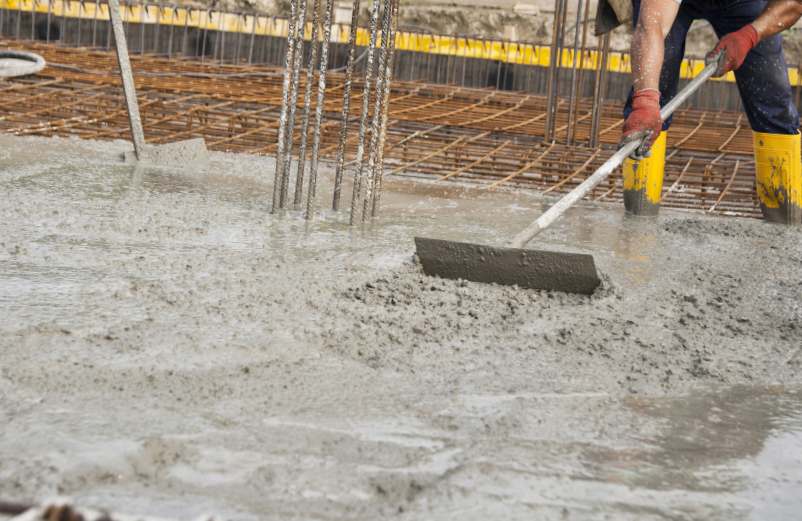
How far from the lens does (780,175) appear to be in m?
4.69

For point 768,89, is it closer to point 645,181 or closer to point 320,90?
point 645,181

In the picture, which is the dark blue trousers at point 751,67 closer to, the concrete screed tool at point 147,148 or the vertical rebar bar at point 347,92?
the vertical rebar bar at point 347,92

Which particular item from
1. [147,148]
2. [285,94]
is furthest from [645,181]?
[147,148]

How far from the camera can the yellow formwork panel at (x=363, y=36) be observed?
11078mm

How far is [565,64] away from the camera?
1122 cm

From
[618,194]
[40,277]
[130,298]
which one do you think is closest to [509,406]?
[130,298]

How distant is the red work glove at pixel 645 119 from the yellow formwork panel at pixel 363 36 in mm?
6939

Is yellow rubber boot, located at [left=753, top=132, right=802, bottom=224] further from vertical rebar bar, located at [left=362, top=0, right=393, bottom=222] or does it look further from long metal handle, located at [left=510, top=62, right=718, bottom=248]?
vertical rebar bar, located at [left=362, top=0, right=393, bottom=222]

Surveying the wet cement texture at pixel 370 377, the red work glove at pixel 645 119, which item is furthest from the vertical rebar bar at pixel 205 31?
the red work glove at pixel 645 119

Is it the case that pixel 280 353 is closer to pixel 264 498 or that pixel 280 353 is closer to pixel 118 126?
pixel 264 498

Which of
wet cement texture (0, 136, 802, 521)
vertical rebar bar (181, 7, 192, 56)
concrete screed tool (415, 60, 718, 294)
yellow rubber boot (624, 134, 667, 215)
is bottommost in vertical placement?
wet cement texture (0, 136, 802, 521)

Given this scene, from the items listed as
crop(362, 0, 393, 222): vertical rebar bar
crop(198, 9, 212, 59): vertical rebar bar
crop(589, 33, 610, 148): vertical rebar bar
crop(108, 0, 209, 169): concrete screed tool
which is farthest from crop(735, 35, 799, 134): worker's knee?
crop(198, 9, 212, 59): vertical rebar bar

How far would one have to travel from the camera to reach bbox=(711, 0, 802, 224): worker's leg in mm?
4492

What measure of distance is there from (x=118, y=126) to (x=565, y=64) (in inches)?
234
